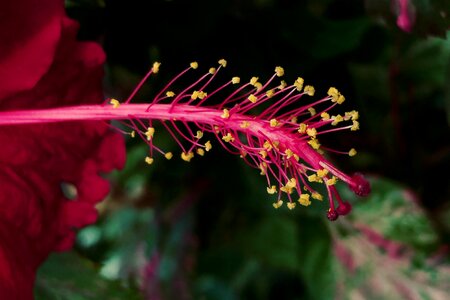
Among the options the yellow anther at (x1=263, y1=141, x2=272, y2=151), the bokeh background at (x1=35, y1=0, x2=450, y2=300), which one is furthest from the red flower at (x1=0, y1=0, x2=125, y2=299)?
the yellow anther at (x1=263, y1=141, x2=272, y2=151)

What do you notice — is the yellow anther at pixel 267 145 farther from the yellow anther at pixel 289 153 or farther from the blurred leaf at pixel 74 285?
the blurred leaf at pixel 74 285

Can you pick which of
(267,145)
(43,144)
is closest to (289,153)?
(267,145)

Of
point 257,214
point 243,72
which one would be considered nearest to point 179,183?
point 257,214

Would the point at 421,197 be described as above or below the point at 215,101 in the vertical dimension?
below

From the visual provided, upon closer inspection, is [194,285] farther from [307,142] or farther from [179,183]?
[307,142]

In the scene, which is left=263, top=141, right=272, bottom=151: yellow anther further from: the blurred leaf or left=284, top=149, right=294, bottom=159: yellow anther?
the blurred leaf

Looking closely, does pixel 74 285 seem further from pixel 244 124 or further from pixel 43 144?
pixel 244 124
